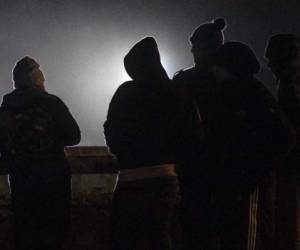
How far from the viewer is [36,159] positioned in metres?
4.81

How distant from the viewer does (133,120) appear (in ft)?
13.6

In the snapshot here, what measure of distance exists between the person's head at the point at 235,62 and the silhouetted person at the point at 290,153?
1.16ft

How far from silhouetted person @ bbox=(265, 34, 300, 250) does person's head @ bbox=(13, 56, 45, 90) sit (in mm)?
2007

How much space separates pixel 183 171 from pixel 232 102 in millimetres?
656

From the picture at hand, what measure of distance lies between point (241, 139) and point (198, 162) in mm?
372

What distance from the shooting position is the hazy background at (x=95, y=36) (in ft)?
67.4

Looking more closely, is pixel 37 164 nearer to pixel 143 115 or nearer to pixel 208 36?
pixel 143 115

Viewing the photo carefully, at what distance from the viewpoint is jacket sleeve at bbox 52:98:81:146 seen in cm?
487

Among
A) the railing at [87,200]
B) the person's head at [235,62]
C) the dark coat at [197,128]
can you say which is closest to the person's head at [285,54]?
the person's head at [235,62]

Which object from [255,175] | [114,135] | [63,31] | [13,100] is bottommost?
[255,175]

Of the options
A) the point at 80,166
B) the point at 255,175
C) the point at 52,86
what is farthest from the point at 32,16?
the point at 255,175

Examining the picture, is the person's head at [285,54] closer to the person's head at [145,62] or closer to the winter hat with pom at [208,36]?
the winter hat with pom at [208,36]

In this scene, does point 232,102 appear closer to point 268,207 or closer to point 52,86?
point 268,207

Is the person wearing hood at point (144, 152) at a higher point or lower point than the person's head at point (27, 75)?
lower
